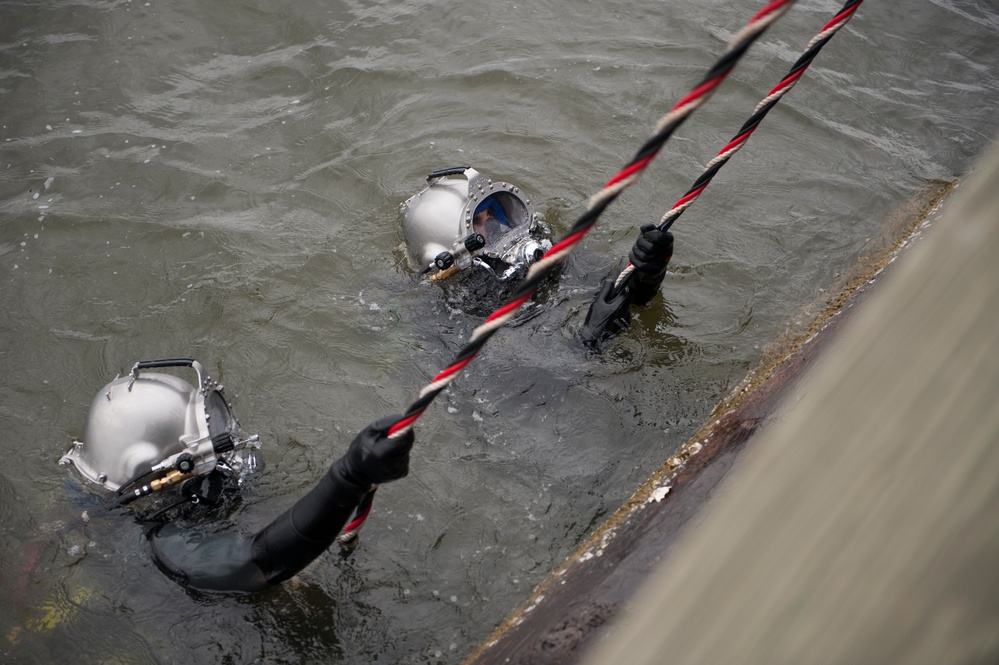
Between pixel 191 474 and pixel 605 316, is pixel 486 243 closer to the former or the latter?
pixel 605 316

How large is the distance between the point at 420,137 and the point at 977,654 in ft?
21.5

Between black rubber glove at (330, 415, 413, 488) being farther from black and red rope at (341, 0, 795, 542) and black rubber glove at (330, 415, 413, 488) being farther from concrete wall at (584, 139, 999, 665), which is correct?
concrete wall at (584, 139, 999, 665)

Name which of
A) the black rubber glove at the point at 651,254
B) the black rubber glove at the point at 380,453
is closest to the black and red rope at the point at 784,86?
the black rubber glove at the point at 651,254

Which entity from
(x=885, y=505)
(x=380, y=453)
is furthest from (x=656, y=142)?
(x=380, y=453)

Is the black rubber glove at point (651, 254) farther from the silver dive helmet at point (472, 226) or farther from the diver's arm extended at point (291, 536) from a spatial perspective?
the diver's arm extended at point (291, 536)

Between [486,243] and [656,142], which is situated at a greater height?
[656,142]

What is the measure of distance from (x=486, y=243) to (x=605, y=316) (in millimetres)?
918

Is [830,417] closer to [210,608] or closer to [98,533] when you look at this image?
[210,608]

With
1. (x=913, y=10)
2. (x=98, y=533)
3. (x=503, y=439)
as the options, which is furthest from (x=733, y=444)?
(x=913, y=10)

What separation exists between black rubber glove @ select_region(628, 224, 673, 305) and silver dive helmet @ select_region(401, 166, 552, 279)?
754 millimetres

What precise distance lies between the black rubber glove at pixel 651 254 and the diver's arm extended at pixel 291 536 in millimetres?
1929

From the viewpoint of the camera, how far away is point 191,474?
3.62 meters

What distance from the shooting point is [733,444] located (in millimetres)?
3051

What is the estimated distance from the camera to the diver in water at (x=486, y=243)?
4516 millimetres
